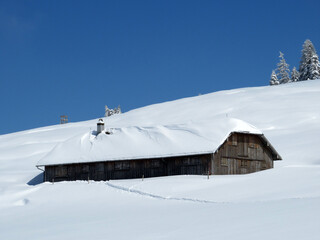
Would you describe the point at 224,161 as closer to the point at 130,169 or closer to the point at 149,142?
the point at 149,142

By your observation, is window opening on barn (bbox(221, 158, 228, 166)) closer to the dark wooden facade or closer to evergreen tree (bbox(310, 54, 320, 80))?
the dark wooden facade

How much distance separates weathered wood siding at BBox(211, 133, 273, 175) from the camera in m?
37.7

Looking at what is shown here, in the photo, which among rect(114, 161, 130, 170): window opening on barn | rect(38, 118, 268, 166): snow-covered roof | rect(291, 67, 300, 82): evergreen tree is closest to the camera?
rect(38, 118, 268, 166): snow-covered roof

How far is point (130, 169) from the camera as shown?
39938mm

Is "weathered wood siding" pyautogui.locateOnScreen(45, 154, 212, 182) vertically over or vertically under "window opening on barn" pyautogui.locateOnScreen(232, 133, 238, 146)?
under

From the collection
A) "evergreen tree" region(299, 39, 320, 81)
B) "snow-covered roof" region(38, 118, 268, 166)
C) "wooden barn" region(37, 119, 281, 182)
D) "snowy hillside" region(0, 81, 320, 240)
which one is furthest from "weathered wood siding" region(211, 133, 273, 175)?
"evergreen tree" region(299, 39, 320, 81)

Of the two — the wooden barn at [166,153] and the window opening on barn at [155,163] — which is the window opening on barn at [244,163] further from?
the window opening on barn at [155,163]

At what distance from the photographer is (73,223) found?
24734mm

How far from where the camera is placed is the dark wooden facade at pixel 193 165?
3738cm

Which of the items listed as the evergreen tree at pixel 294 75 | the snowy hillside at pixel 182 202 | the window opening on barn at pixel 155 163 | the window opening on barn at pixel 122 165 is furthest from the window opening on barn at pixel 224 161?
the evergreen tree at pixel 294 75

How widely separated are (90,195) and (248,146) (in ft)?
42.2

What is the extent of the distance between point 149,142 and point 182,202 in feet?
45.3

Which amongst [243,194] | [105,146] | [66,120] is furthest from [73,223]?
[66,120]

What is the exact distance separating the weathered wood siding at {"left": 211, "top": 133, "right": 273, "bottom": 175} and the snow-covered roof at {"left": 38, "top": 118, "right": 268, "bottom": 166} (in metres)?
0.82
